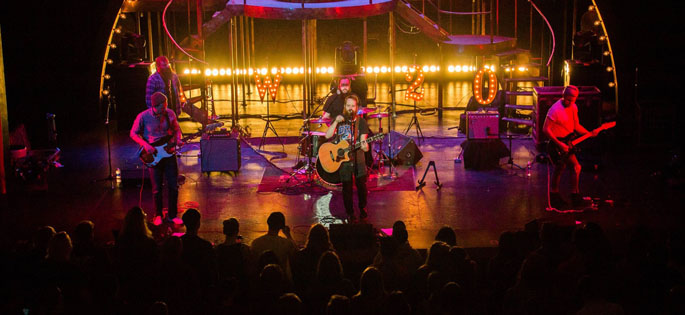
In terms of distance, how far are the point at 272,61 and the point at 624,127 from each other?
20502 millimetres

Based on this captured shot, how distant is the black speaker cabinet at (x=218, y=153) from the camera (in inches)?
504

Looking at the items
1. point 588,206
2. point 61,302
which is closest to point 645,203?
point 588,206

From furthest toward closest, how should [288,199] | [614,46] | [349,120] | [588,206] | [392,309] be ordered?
[614,46], [288,199], [588,206], [349,120], [392,309]

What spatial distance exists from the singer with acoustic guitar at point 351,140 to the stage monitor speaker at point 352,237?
2655mm

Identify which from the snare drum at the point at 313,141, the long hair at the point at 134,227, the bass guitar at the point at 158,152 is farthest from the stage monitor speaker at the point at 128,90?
the long hair at the point at 134,227

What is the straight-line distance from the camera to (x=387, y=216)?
9883 mm

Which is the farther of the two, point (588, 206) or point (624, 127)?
point (624, 127)

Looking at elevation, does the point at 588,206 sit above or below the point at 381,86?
below

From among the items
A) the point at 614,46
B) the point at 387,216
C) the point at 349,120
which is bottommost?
the point at 387,216

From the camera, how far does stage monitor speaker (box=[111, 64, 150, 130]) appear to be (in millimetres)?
18375

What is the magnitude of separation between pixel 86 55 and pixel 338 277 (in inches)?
507

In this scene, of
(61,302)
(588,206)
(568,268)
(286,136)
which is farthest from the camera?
(286,136)

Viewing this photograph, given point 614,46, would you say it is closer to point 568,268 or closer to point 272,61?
point 568,268

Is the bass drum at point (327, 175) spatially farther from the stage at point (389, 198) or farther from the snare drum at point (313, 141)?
the snare drum at point (313, 141)
